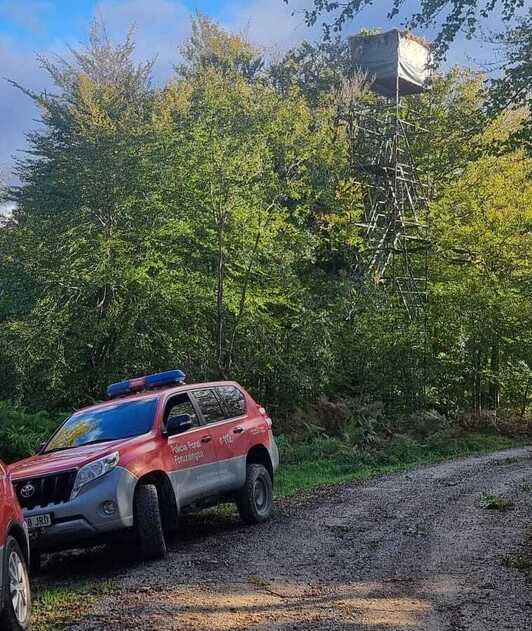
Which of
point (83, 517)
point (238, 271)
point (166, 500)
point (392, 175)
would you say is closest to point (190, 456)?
point (166, 500)

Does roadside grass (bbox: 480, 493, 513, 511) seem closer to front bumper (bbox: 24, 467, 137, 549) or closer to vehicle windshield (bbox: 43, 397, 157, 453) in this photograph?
vehicle windshield (bbox: 43, 397, 157, 453)

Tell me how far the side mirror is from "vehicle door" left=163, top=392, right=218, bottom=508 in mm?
70

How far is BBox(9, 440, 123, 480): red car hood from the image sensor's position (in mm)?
8289

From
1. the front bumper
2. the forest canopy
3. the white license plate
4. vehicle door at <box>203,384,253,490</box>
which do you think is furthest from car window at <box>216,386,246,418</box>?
the forest canopy

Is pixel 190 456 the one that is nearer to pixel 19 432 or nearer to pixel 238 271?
Result: pixel 19 432

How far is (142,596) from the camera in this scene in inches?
271

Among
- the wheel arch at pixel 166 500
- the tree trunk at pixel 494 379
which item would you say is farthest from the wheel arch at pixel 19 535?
the tree trunk at pixel 494 379

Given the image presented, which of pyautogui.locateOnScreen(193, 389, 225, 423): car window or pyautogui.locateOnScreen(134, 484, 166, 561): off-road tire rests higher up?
pyautogui.locateOnScreen(193, 389, 225, 423): car window

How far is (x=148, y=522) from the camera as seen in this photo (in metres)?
8.31

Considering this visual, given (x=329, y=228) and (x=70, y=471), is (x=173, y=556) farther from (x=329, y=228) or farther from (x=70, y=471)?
→ (x=329, y=228)

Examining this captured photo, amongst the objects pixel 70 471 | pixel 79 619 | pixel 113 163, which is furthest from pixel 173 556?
Result: pixel 113 163

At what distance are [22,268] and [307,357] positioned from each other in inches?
351

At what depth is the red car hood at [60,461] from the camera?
8.29 metres

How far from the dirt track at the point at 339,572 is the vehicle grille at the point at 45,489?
35.1 inches
